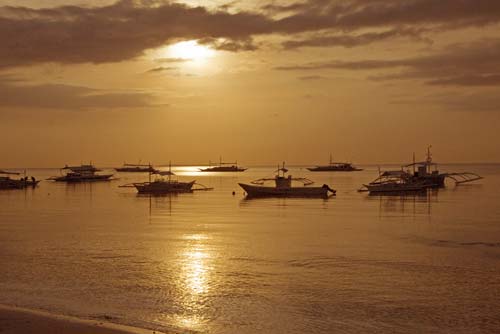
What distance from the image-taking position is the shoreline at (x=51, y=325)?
46.6 ft

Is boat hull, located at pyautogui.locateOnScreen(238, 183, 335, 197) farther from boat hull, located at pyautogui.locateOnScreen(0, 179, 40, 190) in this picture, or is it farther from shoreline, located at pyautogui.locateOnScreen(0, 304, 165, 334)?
shoreline, located at pyautogui.locateOnScreen(0, 304, 165, 334)

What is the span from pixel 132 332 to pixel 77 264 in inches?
467

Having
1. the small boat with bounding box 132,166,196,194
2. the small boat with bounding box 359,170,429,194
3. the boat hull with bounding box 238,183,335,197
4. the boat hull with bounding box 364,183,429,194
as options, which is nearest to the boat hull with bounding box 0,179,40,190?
the small boat with bounding box 132,166,196,194

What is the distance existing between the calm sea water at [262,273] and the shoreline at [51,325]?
0.94 m

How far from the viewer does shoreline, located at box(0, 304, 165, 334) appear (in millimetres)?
14219

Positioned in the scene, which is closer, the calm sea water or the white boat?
the calm sea water

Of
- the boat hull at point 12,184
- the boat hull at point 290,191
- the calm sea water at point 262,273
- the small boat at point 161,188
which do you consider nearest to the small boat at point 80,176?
the boat hull at point 12,184

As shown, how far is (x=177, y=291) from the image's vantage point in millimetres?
20234

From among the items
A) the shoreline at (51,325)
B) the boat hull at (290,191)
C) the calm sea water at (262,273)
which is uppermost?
the boat hull at (290,191)

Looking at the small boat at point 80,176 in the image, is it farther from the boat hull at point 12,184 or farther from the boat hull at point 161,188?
the boat hull at point 161,188

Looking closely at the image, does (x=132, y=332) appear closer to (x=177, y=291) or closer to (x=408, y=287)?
(x=177, y=291)

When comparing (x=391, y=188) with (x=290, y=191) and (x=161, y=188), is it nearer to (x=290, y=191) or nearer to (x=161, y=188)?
(x=290, y=191)

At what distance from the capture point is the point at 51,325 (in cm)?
1478

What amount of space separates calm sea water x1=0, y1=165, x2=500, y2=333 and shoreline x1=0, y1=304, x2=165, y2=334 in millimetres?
939
